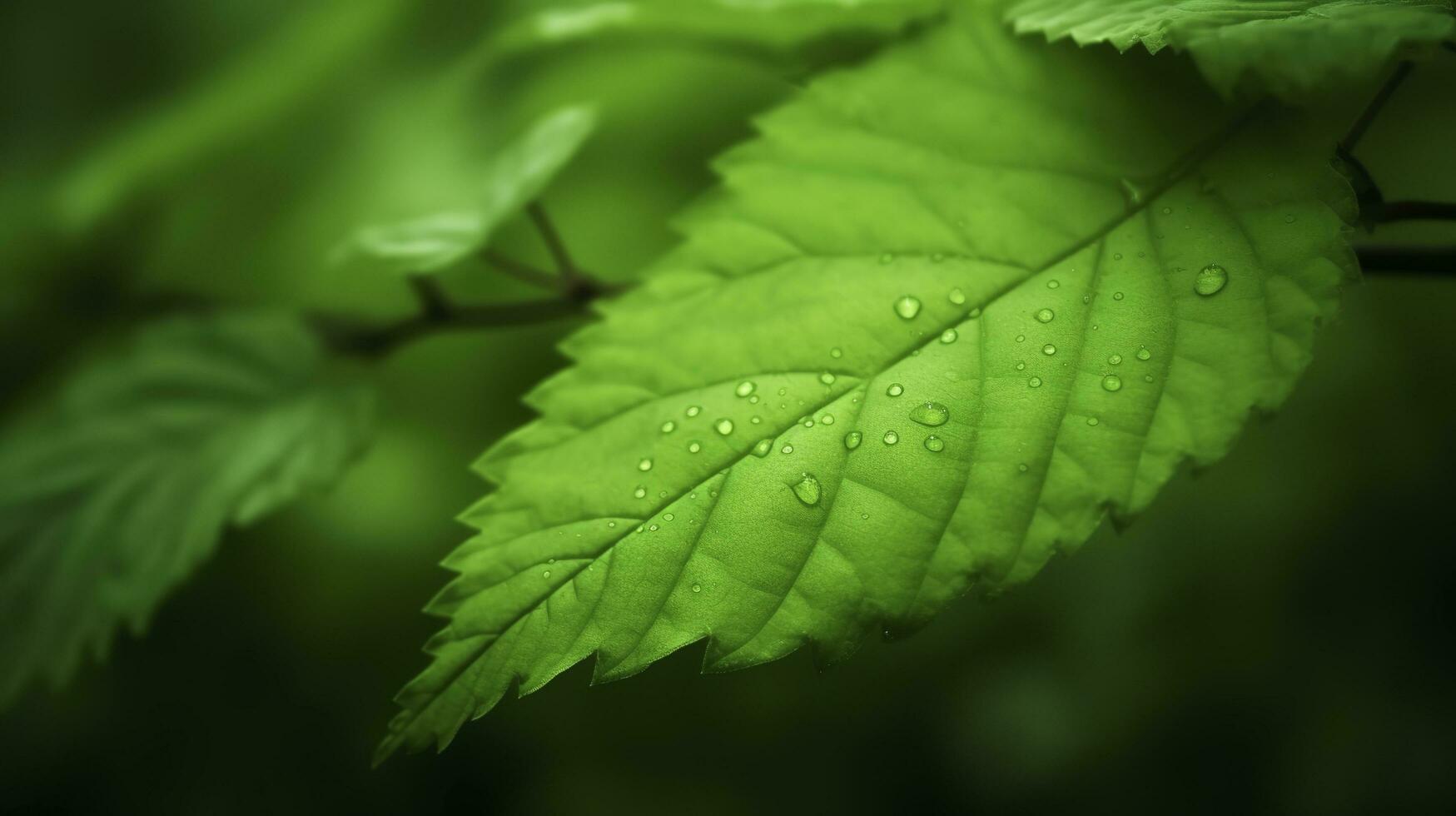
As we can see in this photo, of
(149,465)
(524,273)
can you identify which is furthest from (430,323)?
(149,465)

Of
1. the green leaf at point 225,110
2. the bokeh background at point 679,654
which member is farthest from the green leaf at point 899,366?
the green leaf at point 225,110

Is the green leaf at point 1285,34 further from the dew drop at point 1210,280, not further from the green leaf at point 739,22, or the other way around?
the green leaf at point 739,22

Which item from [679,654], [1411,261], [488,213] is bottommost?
[679,654]

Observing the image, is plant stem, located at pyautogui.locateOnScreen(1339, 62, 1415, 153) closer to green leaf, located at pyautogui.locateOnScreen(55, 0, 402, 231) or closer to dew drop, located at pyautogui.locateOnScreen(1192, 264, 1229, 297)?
dew drop, located at pyautogui.locateOnScreen(1192, 264, 1229, 297)

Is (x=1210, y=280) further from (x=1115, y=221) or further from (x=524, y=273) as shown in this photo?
(x=524, y=273)

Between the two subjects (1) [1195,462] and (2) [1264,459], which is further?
(2) [1264,459]

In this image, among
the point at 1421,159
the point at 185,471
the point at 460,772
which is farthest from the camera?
the point at 460,772

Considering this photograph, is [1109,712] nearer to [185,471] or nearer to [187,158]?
[185,471]

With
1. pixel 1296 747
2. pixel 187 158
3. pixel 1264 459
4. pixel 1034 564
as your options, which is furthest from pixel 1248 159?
pixel 187 158
